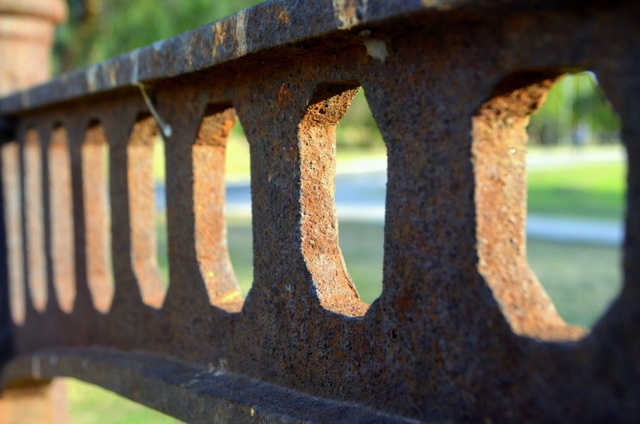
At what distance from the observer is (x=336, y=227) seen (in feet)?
5.79

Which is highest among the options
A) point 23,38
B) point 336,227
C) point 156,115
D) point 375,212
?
point 23,38

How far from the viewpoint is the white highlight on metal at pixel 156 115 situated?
2.30 metres

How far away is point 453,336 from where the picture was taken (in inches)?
53.2

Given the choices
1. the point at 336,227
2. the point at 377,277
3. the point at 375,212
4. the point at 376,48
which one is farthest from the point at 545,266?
the point at 376,48

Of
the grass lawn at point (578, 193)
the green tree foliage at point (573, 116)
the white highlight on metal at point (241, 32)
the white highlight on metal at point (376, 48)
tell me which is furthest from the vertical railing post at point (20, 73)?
the green tree foliage at point (573, 116)

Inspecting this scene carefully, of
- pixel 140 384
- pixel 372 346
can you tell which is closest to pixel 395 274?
pixel 372 346

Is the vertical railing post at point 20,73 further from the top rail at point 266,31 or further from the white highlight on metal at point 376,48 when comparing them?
the white highlight on metal at point 376,48

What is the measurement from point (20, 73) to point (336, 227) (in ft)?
9.17

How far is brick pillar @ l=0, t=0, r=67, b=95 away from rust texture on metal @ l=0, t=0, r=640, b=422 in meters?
1.15

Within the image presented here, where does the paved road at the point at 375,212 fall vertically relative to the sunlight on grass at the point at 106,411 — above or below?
above

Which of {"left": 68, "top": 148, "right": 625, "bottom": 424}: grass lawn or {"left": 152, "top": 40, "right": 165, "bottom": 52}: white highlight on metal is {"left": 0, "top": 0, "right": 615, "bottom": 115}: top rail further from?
{"left": 68, "top": 148, "right": 625, "bottom": 424}: grass lawn

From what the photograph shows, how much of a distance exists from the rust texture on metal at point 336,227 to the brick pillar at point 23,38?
1151 mm

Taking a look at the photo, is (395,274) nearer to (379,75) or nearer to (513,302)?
(513,302)

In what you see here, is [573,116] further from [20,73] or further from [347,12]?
[347,12]
